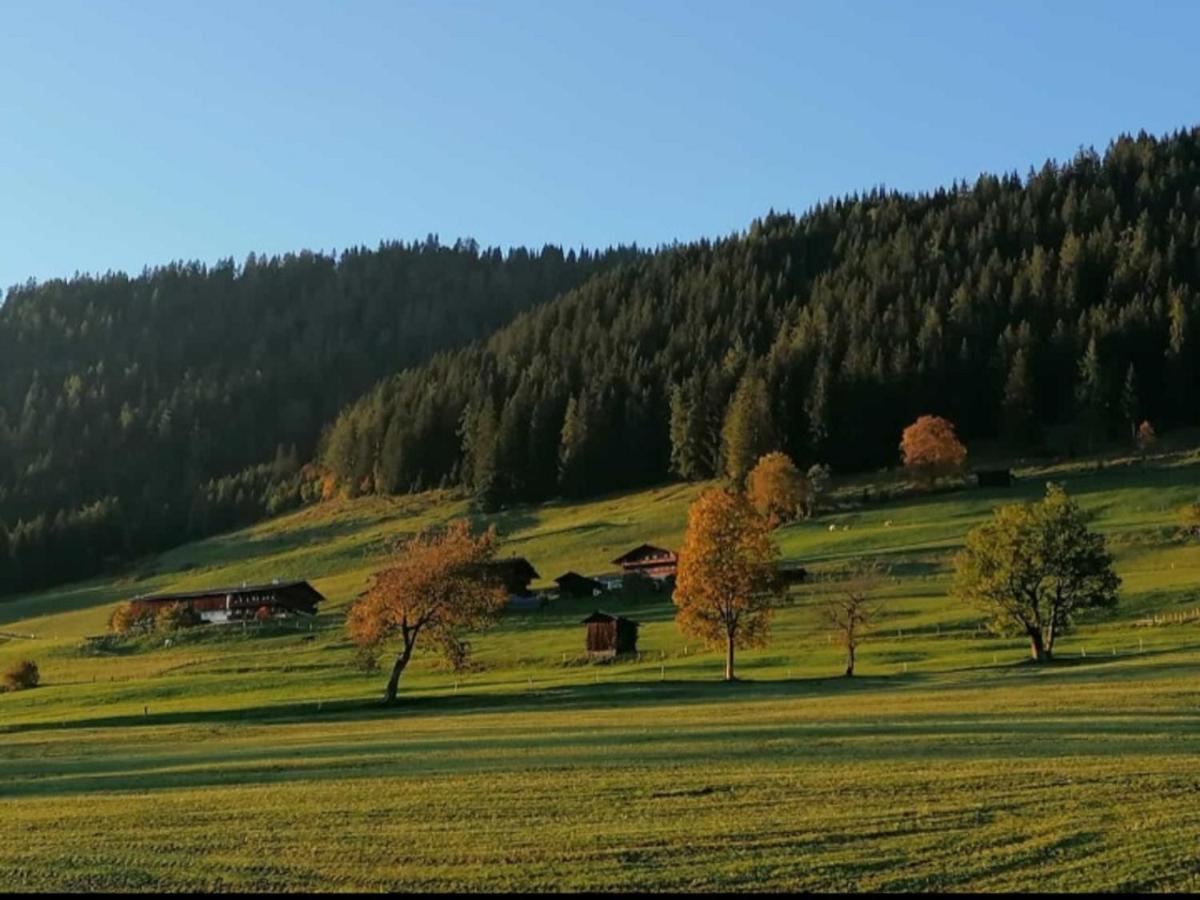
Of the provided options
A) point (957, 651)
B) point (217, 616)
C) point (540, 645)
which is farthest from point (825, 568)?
point (217, 616)

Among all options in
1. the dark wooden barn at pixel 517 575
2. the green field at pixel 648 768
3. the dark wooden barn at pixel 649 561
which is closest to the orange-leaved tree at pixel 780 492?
the dark wooden barn at pixel 649 561

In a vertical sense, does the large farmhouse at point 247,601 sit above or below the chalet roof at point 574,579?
below

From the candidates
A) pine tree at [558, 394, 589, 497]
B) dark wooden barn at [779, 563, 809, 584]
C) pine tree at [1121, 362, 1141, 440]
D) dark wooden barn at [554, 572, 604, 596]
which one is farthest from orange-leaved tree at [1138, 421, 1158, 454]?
dark wooden barn at [554, 572, 604, 596]

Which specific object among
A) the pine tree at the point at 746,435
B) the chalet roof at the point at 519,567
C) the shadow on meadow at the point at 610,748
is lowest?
the shadow on meadow at the point at 610,748

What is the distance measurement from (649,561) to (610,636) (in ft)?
129

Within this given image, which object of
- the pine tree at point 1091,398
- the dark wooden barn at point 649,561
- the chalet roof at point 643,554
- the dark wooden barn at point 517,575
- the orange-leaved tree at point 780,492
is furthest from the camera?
the pine tree at point 1091,398

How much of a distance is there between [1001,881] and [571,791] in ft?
32.2

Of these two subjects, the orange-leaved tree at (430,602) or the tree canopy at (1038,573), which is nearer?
the orange-leaved tree at (430,602)

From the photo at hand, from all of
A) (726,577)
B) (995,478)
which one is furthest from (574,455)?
(726,577)

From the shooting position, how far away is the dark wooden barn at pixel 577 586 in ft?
368

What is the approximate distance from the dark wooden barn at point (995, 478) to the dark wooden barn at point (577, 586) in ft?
153

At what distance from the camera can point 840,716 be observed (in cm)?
3797

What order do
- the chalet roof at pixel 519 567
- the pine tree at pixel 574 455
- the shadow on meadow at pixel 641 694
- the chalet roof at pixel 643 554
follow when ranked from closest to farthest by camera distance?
the shadow on meadow at pixel 641 694
the chalet roof at pixel 519 567
the chalet roof at pixel 643 554
the pine tree at pixel 574 455

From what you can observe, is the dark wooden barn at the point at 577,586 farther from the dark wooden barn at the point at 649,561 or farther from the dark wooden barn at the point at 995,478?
the dark wooden barn at the point at 995,478
